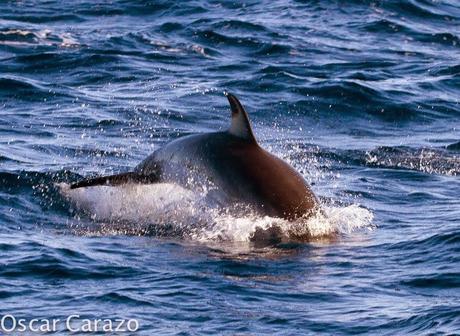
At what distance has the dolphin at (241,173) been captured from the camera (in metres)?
13.2

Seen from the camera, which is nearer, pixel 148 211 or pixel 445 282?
pixel 445 282

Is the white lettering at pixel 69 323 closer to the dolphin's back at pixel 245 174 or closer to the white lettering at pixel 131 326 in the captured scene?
the white lettering at pixel 131 326

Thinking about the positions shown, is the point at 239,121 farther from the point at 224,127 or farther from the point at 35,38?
the point at 35,38

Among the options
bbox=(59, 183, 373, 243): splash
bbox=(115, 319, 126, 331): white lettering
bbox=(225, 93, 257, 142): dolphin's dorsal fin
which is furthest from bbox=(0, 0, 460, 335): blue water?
bbox=(225, 93, 257, 142): dolphin's dorsal fin

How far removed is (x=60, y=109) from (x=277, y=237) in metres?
8.58

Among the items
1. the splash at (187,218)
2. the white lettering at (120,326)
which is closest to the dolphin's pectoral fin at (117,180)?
the splash at (187,218)

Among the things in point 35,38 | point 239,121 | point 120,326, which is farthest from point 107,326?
point 35,38

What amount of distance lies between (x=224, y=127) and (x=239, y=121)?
6.80 metres

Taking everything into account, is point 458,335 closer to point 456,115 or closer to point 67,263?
point 67,263

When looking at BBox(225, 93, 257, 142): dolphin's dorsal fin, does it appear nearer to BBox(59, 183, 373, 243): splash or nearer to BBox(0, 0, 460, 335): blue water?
BBox(59, 183, 373, 243): splash

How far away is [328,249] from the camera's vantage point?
12.8 m

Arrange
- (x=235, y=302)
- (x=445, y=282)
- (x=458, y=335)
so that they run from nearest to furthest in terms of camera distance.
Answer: (x=458, y=335)
(x=235, y=302)
(x=445, y=282)

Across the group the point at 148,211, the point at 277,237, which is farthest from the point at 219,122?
the point at 277,237

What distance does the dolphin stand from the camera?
43.2ft
